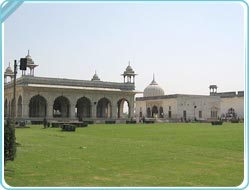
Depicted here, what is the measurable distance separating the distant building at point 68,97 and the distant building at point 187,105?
10.0 m

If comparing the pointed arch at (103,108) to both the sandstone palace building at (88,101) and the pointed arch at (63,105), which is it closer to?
the sandstone palace building at (88,101)

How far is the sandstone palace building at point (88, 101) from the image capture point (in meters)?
40.4

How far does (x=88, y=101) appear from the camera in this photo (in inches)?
1772

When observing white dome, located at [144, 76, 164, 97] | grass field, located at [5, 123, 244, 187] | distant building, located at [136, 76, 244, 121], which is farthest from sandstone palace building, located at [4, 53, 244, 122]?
grass field, located at [5, 123, 244, 187]

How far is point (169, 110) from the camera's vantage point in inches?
2292

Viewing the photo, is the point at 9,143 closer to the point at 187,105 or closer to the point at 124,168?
the point at 124,168

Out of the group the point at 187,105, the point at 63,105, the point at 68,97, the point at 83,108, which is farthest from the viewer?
the point at 187,105

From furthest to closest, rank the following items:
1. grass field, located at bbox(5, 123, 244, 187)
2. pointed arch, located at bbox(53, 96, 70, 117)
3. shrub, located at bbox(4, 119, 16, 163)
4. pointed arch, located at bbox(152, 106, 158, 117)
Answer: pointed arch, located at bbox(152, 106, 158, 117), pointed arch, located at bbox(53, 96, 70, 117), shrub, located at bbox(4, 119, 16, 163), grass field, located at bbox(5, 123, 244, 187)

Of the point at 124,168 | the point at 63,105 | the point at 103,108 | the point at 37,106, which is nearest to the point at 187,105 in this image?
the point at 103,108

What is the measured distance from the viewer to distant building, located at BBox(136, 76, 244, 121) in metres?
57.1

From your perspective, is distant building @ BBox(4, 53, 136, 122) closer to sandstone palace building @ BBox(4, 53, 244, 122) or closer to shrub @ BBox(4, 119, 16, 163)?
sandstone palace building @ BBox(4, 53, 244, 122)

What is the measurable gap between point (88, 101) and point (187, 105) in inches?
718

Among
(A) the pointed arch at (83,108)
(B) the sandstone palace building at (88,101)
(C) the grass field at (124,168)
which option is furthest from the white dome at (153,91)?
(C) the grass field at (124,168)

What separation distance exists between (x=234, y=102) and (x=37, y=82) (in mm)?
34865
